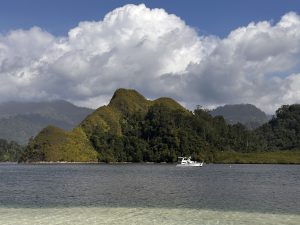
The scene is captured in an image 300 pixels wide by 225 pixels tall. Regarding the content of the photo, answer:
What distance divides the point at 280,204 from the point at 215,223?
1834 cm

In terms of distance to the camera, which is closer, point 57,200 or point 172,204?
point 172,204

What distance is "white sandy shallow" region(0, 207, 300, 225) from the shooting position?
38.8 metres

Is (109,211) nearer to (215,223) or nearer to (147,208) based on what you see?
(147,208)

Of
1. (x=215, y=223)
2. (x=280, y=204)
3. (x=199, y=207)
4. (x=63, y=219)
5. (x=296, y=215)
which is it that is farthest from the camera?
(x=280, y=204)

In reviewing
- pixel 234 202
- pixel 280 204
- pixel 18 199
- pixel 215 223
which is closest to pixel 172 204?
pixel 234 202

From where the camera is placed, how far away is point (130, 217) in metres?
42.1

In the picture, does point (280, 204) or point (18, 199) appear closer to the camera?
point (280, 204)

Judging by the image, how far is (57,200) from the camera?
194ft

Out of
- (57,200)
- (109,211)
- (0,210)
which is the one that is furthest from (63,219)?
(57,200)

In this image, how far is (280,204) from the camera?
5325 cm

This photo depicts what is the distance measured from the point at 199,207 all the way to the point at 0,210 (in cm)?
2083

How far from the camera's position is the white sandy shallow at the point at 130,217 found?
127ft

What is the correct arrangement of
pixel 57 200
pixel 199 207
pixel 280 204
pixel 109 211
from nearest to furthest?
1. pixel 109 211
2. pixel 199 207
3. pixel 280 204
4. pixel 57 200

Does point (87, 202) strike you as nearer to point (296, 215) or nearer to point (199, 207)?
point (199, 207)
